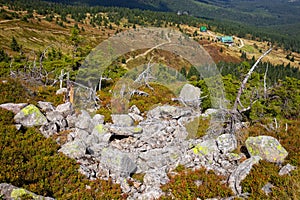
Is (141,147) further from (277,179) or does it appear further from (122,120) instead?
(277,179)

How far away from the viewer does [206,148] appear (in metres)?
8.77

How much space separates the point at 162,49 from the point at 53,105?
6.14m

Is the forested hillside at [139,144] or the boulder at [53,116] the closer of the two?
the forested hillside at [139,144]

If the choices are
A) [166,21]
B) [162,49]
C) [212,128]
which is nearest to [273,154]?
[212,128]

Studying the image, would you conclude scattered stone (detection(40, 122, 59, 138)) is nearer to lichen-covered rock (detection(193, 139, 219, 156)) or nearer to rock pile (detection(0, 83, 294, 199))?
rock pile (detection(0, 83, 294, 199))

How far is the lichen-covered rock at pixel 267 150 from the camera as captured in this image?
25.9 feet

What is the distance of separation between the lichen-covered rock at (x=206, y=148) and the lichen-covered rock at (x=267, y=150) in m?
1.23

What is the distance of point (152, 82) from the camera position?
17.0m

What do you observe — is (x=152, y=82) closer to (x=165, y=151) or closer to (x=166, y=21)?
(x=165, y=151)

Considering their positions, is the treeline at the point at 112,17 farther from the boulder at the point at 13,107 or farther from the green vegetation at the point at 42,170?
the green vegetation at the point at 42,170

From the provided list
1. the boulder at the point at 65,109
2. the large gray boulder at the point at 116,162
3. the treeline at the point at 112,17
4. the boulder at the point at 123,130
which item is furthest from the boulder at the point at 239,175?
the treeline at the point at 112,17

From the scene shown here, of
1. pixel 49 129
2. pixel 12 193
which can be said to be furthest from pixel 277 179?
pixel 49 129

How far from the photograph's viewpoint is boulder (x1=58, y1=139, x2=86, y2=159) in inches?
317

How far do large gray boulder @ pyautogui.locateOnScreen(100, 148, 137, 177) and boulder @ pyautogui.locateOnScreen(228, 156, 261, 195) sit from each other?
331cm
